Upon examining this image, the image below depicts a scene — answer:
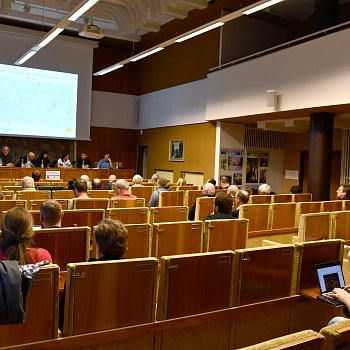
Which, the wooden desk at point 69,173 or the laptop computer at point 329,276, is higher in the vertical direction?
the wooden desk at point 69,173

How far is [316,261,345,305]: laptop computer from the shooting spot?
269cm

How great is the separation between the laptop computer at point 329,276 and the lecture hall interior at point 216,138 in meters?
0.13

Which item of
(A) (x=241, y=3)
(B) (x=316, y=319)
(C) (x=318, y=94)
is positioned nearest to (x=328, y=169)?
(C) (x=318, y=94)

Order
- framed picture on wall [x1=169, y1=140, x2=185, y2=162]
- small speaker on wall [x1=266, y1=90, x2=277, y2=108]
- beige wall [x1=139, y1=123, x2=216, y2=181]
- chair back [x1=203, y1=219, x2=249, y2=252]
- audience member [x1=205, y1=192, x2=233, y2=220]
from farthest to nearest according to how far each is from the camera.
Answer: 1. framed picture on wall [x1=169, y1=140, x2=185, y2=162]
2. beige wall [x1=139, y1=123, x2=216, y2=181]
3. small speaker on wall [x1=266, y1=90, x2=277, y2=108]
4. audience member [x1=205, y1=192, x2=233, y2=220]
5. chair back [x1=203, y1=219, x2=249, y2=252]

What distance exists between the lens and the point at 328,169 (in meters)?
8.51

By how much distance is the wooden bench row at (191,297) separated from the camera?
1979mm

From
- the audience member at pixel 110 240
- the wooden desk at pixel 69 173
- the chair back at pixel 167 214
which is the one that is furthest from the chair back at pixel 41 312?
the wooden desk at pixel 69 173

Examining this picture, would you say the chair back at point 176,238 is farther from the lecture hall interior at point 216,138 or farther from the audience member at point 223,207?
the audience member at point 223,207

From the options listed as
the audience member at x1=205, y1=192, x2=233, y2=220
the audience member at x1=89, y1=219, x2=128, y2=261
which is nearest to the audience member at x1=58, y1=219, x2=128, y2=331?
the audience member at x1=89, y1=219, x2=128, y2=261

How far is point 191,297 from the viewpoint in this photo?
237 centimetres

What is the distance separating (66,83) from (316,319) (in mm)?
11786

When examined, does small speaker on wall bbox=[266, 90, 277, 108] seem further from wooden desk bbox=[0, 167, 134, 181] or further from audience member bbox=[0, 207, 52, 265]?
audience member bbox=[0, 207, 52, 265]

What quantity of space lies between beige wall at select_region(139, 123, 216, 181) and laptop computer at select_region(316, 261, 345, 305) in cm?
864

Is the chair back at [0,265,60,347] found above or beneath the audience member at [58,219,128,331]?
beneath
